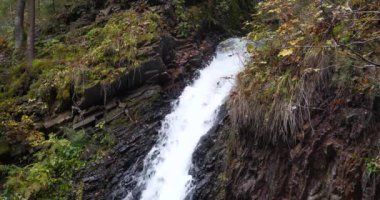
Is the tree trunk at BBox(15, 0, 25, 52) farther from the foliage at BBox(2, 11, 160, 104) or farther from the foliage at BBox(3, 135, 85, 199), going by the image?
the foliage at BBox(3, 135, 85, 199)

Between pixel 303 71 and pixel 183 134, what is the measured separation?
143 inches

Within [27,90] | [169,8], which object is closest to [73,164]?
[27,90]

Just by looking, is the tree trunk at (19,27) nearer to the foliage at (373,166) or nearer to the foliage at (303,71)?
the foliage at (303,71)

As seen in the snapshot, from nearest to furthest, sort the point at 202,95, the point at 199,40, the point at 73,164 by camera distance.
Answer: the point at 73,164 < the point at 202,95 < the point at 199,40

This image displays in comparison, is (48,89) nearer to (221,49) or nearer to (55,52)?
(55,52)

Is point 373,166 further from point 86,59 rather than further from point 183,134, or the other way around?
point 86,59

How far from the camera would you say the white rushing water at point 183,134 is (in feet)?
24.4

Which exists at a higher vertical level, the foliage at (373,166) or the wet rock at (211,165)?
the foliage at (373,166)

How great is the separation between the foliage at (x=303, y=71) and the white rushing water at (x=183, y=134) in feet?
2.39

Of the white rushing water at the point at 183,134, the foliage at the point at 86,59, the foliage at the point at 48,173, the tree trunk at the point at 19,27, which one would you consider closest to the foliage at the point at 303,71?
the white rushing water at the point at 183,134

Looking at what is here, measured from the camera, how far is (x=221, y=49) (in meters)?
11.5

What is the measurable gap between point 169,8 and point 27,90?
176 inches

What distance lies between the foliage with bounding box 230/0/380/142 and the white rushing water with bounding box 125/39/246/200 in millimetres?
727

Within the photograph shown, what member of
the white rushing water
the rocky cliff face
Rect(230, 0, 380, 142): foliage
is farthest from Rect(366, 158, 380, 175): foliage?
the white rushing water
